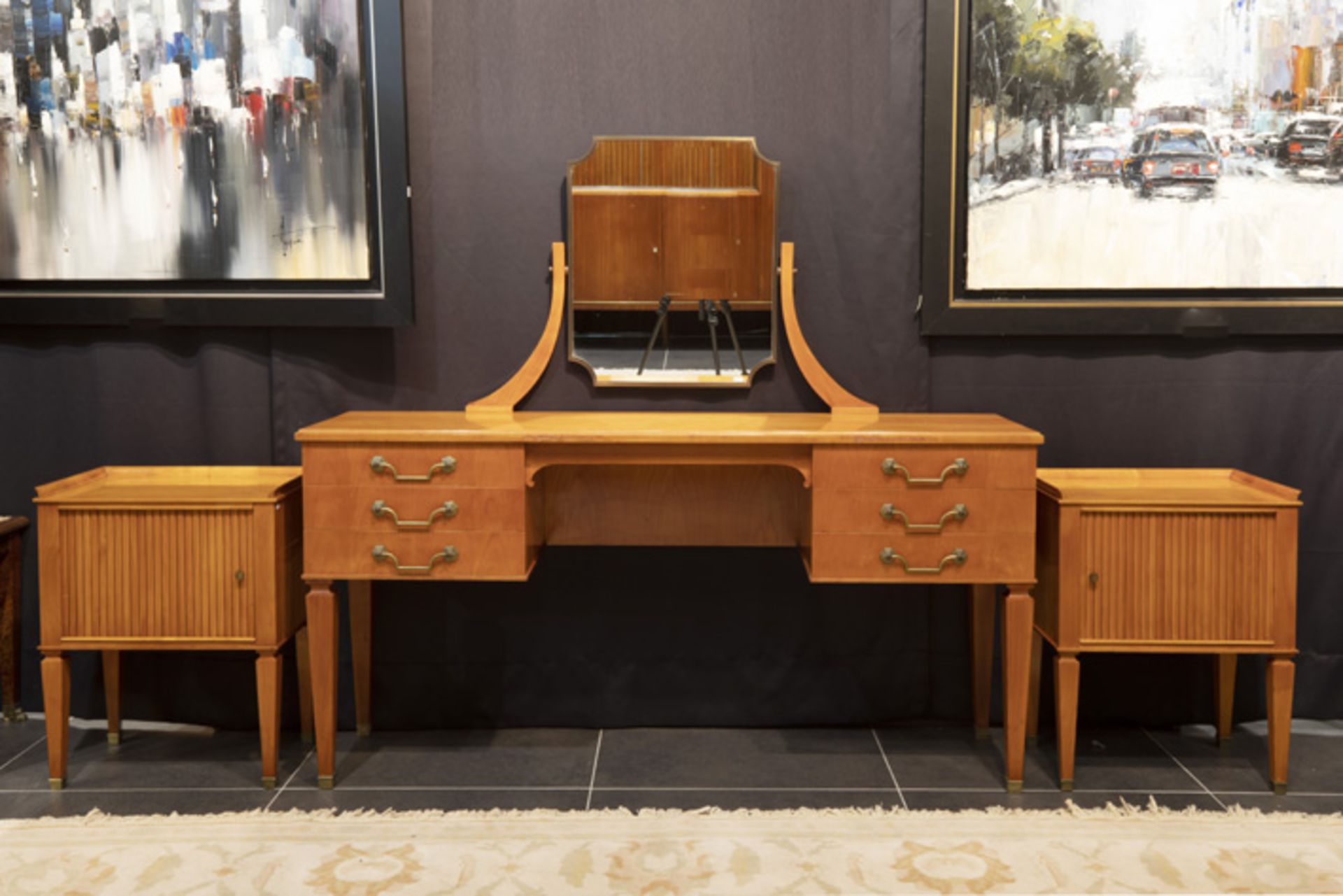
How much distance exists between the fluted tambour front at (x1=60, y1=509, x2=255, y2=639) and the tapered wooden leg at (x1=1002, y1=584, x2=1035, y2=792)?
1.76 m

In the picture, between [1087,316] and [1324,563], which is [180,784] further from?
[1324,563]

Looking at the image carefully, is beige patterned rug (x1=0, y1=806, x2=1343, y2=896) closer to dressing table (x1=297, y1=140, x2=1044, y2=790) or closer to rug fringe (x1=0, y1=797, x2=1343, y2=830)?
rug fringe (x1=0, y1=797, x2=1343, y2=830)

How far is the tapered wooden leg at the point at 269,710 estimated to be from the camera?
9.16 feet

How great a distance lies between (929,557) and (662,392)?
2.80 feet

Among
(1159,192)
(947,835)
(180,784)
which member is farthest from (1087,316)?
(180,784)

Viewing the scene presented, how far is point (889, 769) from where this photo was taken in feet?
9.74

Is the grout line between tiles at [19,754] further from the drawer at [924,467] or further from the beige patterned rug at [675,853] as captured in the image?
the drawer at [924,467]

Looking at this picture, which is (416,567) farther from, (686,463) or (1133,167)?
(1133,167)

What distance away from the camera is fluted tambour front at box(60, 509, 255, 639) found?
109 inches

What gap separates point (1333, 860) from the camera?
8.07 ft

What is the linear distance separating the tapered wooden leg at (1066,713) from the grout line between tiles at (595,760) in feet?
3.63

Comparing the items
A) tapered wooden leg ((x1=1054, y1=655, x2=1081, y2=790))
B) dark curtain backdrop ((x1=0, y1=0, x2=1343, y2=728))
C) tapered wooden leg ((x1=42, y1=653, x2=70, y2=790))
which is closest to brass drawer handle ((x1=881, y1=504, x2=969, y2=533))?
tapered wooden leg ((x1=1054, y1=655, x2=1081, y2=790))

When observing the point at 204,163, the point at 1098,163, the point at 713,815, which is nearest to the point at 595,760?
the point at 713,815

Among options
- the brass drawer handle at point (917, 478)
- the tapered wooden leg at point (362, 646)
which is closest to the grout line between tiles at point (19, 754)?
the tapered wooden leg at point (362, 646)
